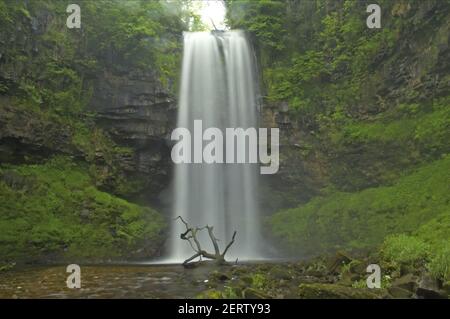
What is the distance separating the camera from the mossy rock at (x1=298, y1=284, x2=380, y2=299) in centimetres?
799

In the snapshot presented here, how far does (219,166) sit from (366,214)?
8.91 metres

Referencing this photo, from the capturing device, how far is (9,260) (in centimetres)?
1675

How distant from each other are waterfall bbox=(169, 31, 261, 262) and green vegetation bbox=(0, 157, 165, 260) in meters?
2.45

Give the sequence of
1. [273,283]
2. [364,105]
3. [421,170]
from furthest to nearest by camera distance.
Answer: [364,105] < [421,170] < [273,283]

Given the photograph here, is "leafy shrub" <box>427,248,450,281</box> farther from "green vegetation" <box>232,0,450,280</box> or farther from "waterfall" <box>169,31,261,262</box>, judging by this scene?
"waterfall" <box>169,31,261,262</box>

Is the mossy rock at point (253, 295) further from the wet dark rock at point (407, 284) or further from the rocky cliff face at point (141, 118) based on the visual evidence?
the rocky cliff face at point (141, 118)

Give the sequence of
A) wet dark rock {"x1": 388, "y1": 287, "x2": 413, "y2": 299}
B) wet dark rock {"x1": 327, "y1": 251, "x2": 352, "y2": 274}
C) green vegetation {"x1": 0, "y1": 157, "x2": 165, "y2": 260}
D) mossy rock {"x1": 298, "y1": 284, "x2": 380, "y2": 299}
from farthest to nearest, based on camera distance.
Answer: green vegetation {"x1": 0, "y1": 157, "x2": 165, "y2": 260}
wet dark rock {"x1": 327, "y1": 251, "x2": 352, "y2": 274}
wet dark rock {"x1": 388, "y1": 287, "x2": 413, "y2": 299}
mossy rock {"x1": 298, "y1": 284, "x2": 380, "y2": 299}

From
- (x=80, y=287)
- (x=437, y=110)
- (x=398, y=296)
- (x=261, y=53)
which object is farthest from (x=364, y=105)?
(x=80, y=287)

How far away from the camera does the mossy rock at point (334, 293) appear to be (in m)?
7.99

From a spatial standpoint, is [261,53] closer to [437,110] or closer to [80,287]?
[437,110]

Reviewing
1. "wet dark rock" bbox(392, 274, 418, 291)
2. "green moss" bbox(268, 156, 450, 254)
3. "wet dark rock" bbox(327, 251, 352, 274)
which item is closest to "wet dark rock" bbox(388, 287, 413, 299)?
"wet dark rock" bbox(392, 274, 418, 291)

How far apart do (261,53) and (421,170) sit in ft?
40.9

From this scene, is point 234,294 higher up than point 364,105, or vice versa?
point 364,105

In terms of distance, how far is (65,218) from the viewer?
19719 millimetres
